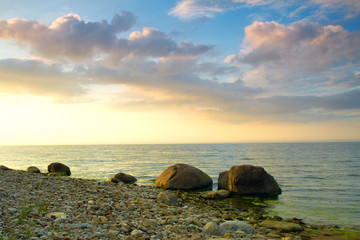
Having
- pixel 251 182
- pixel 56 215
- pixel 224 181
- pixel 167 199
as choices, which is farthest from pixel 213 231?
pixel 224 181

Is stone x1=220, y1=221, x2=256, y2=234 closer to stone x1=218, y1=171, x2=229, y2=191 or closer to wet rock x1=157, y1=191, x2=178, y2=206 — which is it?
wet rock x1=157, y1=191, x2=178, y2=206

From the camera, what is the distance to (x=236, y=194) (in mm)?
15805

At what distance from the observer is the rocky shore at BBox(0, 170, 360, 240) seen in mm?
6160

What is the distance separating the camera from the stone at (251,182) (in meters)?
15.7

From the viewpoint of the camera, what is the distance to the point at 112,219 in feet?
24.9

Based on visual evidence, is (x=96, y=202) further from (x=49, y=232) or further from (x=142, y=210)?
(x=49, y=232)

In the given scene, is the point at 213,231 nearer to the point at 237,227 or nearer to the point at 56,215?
the point at 237,227

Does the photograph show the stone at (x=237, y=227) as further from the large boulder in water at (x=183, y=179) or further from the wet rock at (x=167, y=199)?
the large boulder in water at (x=183, y=179)

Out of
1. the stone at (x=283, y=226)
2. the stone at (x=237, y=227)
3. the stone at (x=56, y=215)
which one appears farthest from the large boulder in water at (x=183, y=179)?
the stone at (x=56, y=215)

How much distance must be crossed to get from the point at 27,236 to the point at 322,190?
61.9 ft

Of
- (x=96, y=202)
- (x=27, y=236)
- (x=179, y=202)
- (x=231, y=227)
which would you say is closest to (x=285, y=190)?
(x=179, y=202)

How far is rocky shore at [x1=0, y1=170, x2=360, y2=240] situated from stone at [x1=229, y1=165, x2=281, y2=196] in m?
3.76

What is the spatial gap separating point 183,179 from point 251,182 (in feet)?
15.4

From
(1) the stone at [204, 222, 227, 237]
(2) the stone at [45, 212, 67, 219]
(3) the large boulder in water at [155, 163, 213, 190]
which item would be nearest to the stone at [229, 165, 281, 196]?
(3) the large boulder in water at [155, 163, 213, 190]
